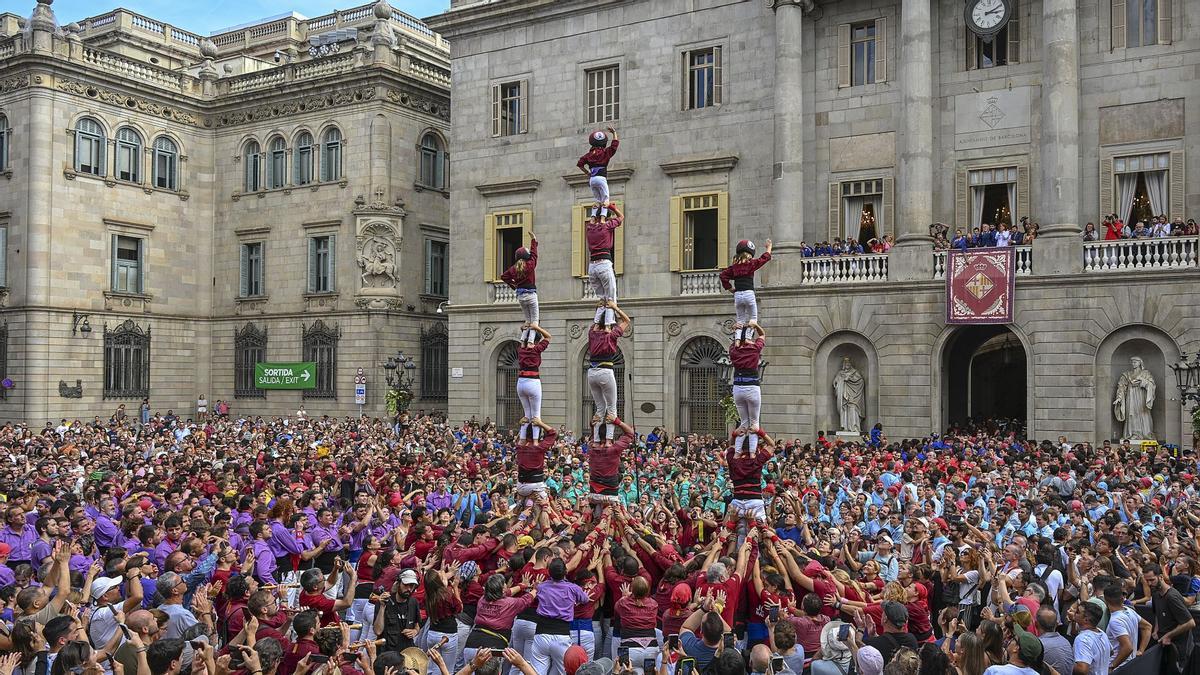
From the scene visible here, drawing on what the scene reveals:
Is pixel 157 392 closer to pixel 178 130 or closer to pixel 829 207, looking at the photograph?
pixel 178 130

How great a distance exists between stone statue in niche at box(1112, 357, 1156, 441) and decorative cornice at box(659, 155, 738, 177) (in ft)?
42.0

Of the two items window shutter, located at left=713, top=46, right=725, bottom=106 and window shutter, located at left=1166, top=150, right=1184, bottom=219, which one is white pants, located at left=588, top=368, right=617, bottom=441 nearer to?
window shutter, located at left=1166, top=150, right=1184, bottom=219

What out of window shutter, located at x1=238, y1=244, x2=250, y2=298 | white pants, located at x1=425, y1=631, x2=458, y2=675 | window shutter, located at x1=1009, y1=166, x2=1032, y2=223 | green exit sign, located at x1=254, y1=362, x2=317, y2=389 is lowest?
white pants, located at x1=425, y1=631, x2=458, y2=675

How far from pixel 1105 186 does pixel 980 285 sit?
4380 millimetres

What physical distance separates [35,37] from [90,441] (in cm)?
1921

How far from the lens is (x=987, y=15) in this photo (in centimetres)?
3064

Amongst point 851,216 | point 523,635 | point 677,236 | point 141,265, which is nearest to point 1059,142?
point 851,216

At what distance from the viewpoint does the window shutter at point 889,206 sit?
105ft

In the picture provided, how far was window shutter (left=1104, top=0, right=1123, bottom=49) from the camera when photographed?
96.5 ft

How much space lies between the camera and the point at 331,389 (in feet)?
142

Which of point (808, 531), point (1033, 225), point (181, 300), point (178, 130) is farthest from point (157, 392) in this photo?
point (808, 531)

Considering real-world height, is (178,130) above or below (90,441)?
above

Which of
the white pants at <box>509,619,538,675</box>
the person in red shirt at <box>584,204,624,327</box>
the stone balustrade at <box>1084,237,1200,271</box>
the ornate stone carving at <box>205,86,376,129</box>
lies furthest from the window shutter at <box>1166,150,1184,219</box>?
the ornate stone carving at <box>205,86,376,129</box>

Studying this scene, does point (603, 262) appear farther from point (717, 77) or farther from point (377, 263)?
point (377, 263)
